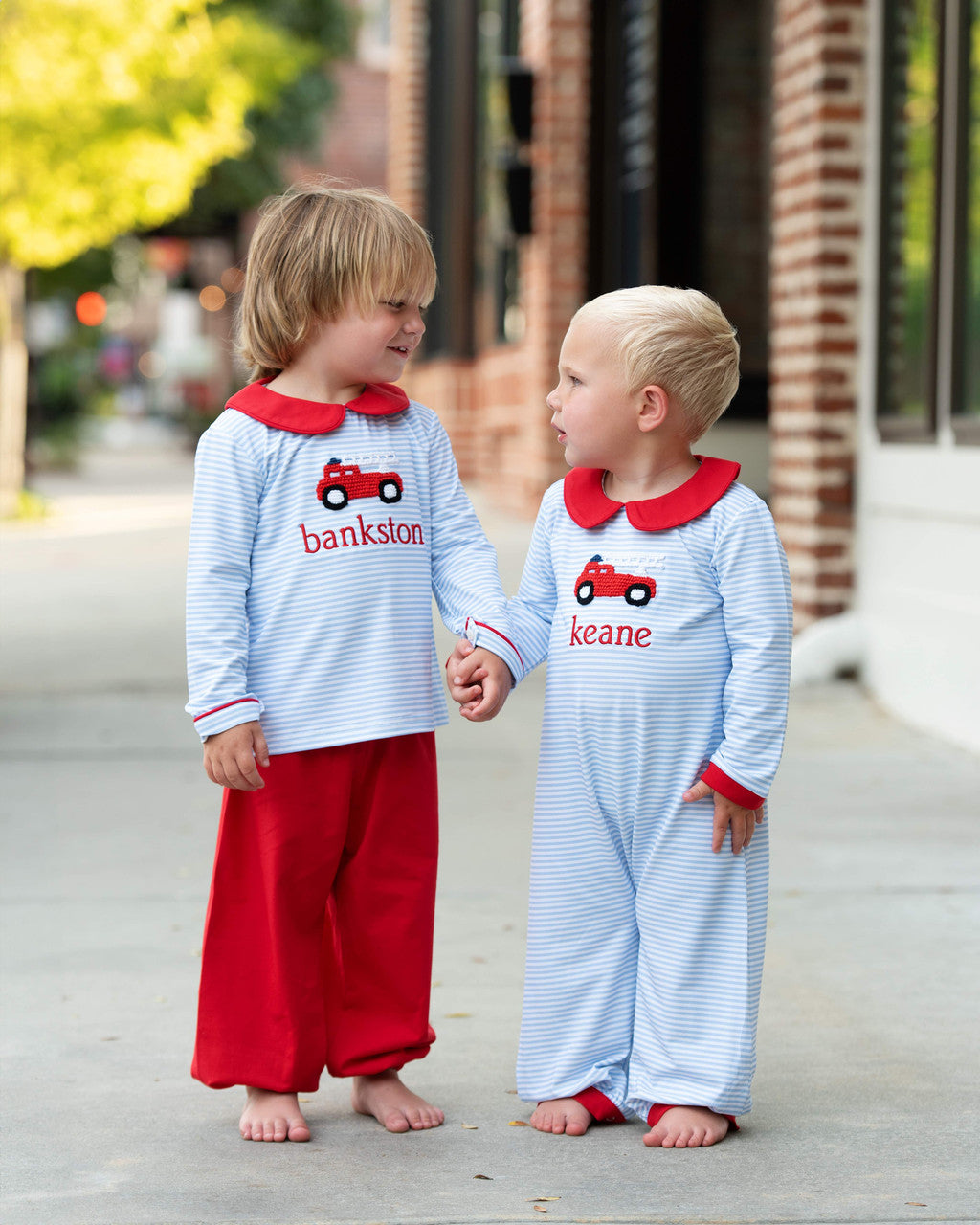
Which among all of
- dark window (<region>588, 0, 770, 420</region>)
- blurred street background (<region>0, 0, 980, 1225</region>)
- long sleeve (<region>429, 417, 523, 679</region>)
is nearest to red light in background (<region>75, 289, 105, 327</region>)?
blurred street background (<region>0, 0, 980, 1225</region>)

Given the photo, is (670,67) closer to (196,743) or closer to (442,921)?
(196,743)

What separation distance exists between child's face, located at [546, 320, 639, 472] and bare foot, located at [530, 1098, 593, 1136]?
1.08 m

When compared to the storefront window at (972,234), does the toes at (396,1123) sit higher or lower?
lower

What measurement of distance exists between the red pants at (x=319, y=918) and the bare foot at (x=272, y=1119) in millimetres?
41

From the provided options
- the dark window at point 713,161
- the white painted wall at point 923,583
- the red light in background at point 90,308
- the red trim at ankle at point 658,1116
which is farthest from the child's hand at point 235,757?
the red light in background at point 90,308

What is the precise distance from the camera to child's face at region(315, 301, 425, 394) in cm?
280

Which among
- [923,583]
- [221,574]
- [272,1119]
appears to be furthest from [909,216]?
[272,1119]

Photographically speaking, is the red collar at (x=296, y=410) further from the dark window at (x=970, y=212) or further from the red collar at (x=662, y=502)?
the dark window at (x=970, y=212)

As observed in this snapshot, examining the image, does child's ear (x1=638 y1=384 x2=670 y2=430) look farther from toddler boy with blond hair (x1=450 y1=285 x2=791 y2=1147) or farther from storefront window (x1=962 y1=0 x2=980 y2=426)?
storefront window (x1=962 y1=0 x2=980 y2=426)

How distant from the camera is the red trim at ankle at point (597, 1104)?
291 centimetres

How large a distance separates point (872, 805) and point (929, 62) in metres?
2.99

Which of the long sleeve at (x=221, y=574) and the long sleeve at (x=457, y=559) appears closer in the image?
the long sleeve at (x=221, y=574)

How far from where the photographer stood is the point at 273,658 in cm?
281

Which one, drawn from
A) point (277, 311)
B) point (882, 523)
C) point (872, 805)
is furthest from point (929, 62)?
point (277, 311)
